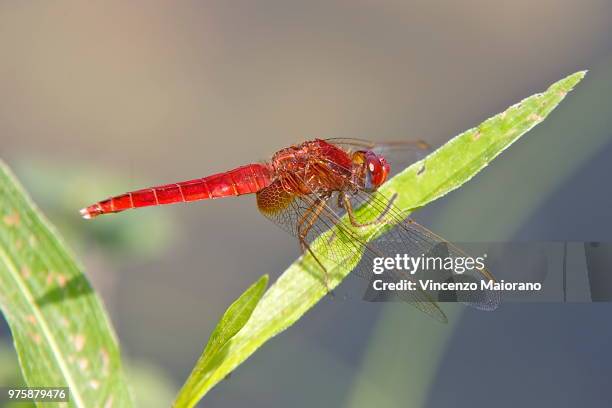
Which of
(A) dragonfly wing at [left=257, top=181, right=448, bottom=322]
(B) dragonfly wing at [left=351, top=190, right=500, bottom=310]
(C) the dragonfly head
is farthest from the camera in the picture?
(C) the dragonfly head

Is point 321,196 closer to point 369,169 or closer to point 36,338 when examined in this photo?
point 369,169

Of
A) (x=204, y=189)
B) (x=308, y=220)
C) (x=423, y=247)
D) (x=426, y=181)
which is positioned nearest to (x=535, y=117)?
(x=426, y=181)

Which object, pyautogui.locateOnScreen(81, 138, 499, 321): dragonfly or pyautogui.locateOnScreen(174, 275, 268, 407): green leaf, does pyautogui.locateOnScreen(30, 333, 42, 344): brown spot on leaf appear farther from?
pyautogui.locateOnScreen(81, 138, 499, 321): dragonfly

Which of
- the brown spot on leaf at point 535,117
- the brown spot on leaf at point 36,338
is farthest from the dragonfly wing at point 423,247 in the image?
the brown spot on leaf at point 36,338

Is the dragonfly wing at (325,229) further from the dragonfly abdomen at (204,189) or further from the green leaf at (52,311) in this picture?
the green leaf at (52,311)

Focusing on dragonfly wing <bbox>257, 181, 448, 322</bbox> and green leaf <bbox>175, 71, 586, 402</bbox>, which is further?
dragonfly wing <bbox>257, 181, 448, 322</bbox>

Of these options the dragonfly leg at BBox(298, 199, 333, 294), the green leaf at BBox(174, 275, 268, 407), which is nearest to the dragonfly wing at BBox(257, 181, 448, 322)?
the dragonfly leg at BBox(298, 199, 333, 294)
